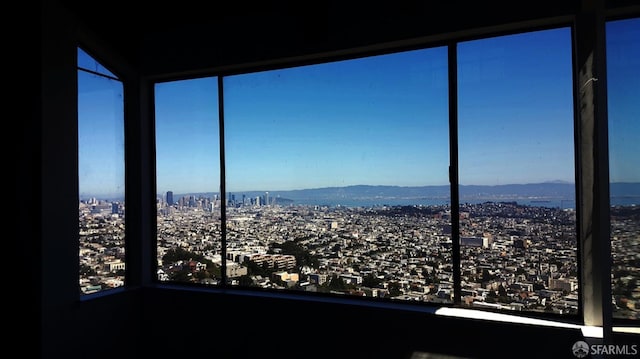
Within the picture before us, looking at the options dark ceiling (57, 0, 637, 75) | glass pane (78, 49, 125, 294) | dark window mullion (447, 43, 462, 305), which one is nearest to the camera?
dark ceiling (57, 0, 637, 75)

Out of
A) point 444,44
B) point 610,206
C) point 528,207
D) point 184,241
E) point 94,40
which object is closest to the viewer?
point 610,206

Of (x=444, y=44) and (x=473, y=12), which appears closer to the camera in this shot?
(x=473, y=12)

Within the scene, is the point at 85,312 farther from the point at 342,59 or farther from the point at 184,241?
the point at 342,59

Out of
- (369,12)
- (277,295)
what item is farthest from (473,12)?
(277,295)

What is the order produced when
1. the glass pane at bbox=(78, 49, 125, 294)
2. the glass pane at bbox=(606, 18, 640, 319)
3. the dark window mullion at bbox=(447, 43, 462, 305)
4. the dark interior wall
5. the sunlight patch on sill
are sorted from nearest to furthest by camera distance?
1. the glass pane at bbox=(606, 18, 640, 319)
2. the sunlight patch on sill
3. the dark interior wall
4. the dark window mullion at bbox=(447, 43, 462, 305)
5. the glass pane at bbox=(78, 49, 125, 294)

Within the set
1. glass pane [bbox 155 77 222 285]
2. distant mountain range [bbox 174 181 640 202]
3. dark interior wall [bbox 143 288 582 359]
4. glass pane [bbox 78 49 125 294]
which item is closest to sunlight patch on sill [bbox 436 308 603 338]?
dark interior wall [bbox 143 288 582 359]

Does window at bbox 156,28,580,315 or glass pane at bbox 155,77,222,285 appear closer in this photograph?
window at bbox 156,28,580,315

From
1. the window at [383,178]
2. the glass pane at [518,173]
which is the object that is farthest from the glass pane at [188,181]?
the glass pane at [518,173]

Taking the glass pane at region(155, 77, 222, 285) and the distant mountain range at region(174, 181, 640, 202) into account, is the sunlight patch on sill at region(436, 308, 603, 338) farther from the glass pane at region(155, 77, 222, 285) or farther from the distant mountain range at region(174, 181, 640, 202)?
the glass pane at region(155, 77, 222, 285)
